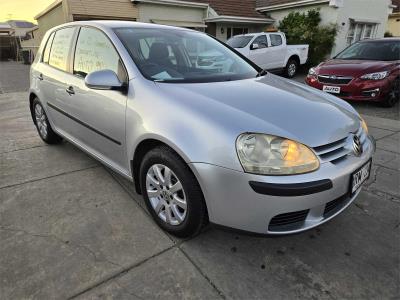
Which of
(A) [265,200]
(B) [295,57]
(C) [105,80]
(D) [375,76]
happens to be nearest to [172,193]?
(A) [265,200]

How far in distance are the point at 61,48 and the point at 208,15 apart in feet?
45.0

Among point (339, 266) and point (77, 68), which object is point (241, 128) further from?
point (77, 68)

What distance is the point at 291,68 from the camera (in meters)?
12.3

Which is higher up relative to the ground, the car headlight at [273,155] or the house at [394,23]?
the house at [394,23]

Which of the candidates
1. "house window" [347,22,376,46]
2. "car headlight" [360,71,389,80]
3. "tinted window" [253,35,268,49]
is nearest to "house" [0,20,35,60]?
"tinted window" [253,35,268,49]

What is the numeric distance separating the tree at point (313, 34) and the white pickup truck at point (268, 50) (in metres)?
1.90

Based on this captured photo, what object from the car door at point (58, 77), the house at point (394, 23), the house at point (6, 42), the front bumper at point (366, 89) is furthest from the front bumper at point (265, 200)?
the house at point (6, 42)

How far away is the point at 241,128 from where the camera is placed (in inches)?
73.1

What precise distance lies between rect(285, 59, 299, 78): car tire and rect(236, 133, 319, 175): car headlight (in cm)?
1103

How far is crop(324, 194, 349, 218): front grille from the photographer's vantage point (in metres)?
2.01

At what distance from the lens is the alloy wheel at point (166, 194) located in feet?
7.07

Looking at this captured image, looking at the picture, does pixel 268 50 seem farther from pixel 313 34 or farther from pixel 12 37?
pixel 12 37

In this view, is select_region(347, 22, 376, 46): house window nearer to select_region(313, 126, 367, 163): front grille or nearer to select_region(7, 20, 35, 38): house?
select_region(313, 126, 367, 163): front grille

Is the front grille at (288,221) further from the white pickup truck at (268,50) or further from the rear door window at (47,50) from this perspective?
the white pickup truck at (268,50)
